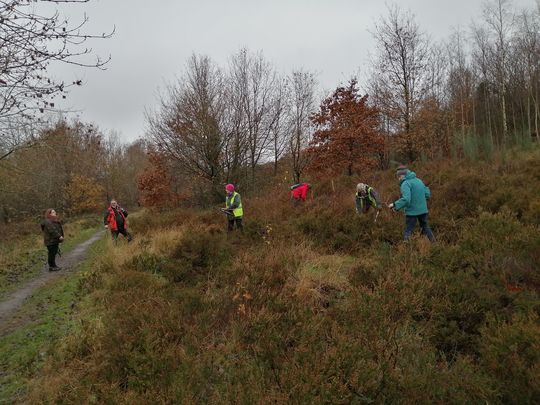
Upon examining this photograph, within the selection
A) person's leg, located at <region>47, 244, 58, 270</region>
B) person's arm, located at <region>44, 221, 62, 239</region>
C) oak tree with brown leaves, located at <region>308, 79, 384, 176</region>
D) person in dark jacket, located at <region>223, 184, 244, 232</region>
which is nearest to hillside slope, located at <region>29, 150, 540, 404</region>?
person in dark jacket, located at <region>223, 184, 244, 232</region>

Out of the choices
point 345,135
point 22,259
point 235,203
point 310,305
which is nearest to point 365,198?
point 235,203

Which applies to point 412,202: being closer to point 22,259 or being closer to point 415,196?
point 415,196

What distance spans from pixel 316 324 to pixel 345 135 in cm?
1272

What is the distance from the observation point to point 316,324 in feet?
13.1

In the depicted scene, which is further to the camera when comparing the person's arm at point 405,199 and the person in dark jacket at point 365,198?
the person in dark jacket at point 365,198

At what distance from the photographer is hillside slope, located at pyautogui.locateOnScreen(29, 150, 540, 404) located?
2.94 m

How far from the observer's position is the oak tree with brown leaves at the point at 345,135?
15.7 m

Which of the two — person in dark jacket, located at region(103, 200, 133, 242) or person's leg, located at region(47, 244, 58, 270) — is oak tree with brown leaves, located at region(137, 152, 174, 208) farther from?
person's leg, located at region(47, 244, 58, 270)

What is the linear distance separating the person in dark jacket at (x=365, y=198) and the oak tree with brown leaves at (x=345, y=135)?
Answer: 6815 mm

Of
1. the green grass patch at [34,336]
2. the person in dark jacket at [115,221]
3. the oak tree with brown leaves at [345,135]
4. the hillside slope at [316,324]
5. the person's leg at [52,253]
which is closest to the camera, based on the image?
the hillside slope at [316,324]

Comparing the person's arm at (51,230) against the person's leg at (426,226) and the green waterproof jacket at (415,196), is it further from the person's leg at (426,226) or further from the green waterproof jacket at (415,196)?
the person's leg at (426,226)

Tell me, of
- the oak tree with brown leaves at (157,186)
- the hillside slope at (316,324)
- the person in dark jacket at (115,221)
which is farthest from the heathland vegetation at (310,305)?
the oak tree with brown leaves at (157,186)

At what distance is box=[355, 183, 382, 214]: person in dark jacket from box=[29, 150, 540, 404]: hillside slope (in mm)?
1347

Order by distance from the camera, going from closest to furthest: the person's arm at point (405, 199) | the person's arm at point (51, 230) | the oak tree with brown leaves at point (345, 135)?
the person's arm at point (405, 199)
the person's arm at point (51, 230)
the oak tree with brown leaves at point (345, 135)
